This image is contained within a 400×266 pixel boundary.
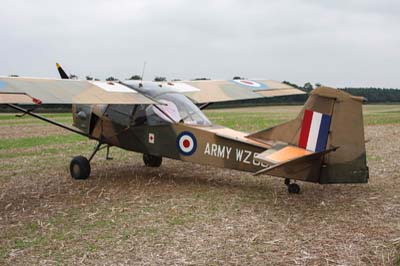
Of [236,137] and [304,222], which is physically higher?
[236,137]

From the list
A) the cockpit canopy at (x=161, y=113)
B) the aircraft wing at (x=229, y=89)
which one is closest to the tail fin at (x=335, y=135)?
the cockpit canopy at (x=161, y=113)

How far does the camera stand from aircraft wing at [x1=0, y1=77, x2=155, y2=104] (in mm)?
7668

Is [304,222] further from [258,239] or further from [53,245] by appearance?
[53,245]

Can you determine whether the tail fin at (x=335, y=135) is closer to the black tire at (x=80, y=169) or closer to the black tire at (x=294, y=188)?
the black tire at (x=294, y=188)

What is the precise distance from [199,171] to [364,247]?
5.74 meters

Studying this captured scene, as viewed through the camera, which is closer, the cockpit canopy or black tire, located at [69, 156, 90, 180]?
the cockpit canopy

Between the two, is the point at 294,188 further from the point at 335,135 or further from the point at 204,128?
the point at 204,128

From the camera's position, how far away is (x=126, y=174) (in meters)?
10.5

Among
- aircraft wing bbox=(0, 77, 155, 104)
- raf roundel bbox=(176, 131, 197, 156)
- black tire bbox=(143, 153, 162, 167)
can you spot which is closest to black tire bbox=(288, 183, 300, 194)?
raf roundel bbox=(176, 131, 197, 156)

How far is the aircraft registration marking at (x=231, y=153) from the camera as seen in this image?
796cm

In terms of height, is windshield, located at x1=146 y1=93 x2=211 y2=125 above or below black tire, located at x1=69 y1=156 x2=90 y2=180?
above

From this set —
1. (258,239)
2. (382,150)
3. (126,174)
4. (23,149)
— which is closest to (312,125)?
(258,239)

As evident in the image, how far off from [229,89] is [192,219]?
6133 millimetres

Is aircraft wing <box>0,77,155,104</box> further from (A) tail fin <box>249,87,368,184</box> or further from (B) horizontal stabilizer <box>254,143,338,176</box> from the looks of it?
(A) tail fin <box>249,87,368,184</box>
